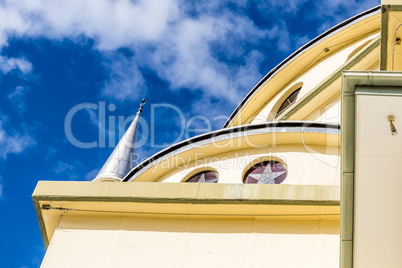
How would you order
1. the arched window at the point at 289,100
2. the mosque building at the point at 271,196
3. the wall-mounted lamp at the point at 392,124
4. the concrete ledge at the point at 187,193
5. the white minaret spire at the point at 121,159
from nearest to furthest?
the wall-mounted lamp at the point at 392,124 < the mosque building at the point at 271,196 < the concrete ledge at the point at 187,193 < the arched window at the point at 289,100 < the white minaret spire at the point at 121,159

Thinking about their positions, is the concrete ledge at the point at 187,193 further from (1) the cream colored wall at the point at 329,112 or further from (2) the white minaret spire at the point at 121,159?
(2) the white minaret spire at the point at 121,159

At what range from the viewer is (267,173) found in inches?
457

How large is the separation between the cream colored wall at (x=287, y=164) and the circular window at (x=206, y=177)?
74 millimetres

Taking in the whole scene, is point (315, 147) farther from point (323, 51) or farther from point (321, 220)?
point (323, 51)

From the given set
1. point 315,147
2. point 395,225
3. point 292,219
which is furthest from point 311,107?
point 395,225

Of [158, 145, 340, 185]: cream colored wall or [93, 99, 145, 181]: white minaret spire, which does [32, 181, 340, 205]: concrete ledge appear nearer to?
[158, 145, 340, 185]: cream colored wall

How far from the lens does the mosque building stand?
6.49 meters

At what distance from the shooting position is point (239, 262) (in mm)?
8914

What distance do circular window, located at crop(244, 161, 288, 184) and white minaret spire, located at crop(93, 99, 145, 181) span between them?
1003 cm

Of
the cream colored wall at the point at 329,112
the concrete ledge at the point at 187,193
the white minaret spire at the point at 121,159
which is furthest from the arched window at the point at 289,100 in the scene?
the concrete ledge at the point at 187,193

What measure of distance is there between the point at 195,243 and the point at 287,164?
113 inches

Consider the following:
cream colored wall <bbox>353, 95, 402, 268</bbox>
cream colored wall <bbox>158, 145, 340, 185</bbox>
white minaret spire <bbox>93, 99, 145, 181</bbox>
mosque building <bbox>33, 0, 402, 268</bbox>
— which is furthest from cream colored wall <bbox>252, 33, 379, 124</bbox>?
cream colored wall <bbox>353, 95, 402, 268</bbox>

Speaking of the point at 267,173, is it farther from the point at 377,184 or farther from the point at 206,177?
the point at 377,184

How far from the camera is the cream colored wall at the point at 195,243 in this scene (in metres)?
8.89
